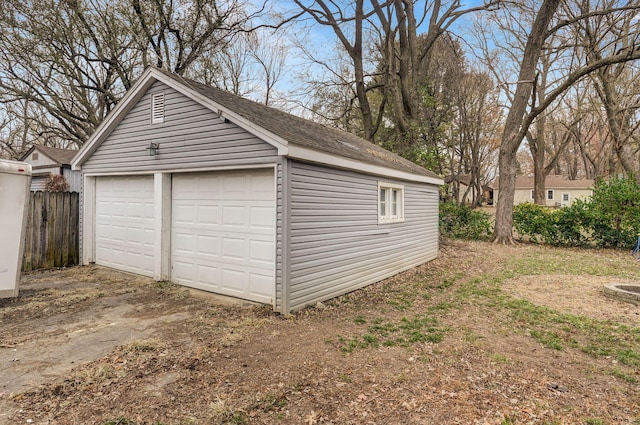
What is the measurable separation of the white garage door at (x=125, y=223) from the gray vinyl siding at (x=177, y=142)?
0.42 m

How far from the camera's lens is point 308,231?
570 cm

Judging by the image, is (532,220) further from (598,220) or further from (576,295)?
(576,295)

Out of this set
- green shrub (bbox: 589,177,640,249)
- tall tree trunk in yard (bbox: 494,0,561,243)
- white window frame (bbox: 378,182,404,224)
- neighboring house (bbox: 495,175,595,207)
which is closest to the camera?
white window frame (bbox: 378,182,404,224)

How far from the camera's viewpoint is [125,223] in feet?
26.6

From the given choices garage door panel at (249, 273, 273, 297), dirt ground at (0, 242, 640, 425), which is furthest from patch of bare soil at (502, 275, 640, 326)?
garage door panel at (249, 273, 273, 297)

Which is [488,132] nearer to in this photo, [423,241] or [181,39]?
[423,241]

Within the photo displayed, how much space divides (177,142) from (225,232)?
2092 millimetres

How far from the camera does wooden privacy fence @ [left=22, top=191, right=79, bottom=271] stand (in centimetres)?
823

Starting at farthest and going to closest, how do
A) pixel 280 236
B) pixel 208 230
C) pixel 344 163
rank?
1. pixel 208 230
2. pixel 344 163
3. pixel 280 236

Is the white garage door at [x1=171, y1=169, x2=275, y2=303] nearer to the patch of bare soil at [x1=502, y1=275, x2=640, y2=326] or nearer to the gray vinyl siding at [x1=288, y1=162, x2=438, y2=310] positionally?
the gray vinyl siding at [x1=288, y1=162, x2=438, y2=310]

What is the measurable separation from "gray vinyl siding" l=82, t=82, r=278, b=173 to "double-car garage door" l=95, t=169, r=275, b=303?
34 centimetres

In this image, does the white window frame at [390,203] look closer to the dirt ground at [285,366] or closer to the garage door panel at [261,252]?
the dirt ground at [285,366]

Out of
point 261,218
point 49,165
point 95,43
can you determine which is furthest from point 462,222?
point 49,165

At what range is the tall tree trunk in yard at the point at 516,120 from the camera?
12516 millimetres
